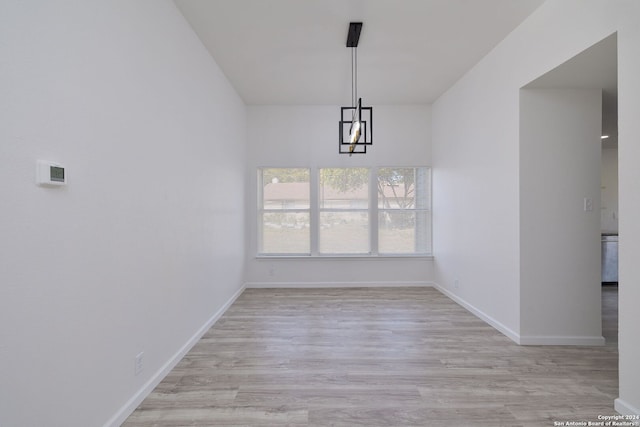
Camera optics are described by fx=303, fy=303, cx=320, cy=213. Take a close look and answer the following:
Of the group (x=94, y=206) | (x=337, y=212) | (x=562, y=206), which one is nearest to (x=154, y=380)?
(x=94, y=206)

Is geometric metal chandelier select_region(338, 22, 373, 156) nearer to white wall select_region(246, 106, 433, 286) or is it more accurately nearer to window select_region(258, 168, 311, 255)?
white wall select_region(246, 106, 433, 286)

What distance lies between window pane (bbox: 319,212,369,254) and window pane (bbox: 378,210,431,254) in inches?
12.0

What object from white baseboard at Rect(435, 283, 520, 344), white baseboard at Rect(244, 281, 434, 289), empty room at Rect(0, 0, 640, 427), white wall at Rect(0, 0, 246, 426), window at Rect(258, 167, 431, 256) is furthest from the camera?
window at Rect(258, 167, 431, 256)

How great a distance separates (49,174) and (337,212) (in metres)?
4.19

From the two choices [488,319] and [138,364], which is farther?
[488,319]

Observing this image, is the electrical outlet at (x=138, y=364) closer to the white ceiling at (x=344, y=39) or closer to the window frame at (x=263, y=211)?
the white ceiling at (x=344, y=39)

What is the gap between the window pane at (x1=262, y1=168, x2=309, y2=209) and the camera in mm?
5199

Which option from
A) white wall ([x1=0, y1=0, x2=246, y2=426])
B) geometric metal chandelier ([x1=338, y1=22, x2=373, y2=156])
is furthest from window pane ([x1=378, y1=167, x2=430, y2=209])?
white wall ([x1=0, y1=0, x2=246, y2=426])

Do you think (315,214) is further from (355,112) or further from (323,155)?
(355,112)

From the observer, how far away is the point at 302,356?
8.75 ft

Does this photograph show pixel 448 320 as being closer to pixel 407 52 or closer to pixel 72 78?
pixel 407 52

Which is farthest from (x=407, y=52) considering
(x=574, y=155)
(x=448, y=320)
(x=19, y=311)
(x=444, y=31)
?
(x=19, y=311)

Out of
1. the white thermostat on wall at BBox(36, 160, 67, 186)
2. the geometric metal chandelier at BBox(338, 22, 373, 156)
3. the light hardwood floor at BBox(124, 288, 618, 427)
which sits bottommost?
the light hardwood floor at BBox(124, 288, 618, 427)

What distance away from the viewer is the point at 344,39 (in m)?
3.06
